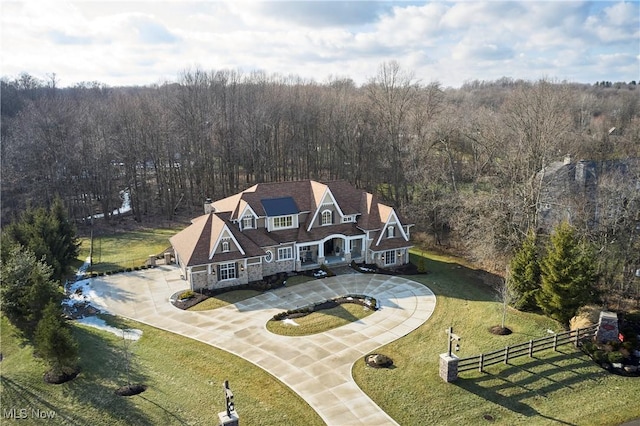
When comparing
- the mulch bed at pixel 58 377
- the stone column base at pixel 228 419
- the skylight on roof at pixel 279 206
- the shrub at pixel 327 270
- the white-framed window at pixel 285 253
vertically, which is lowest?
the mulch bed at pixel 58 377

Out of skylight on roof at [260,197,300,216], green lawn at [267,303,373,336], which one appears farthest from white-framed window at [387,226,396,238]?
green lawn at [267,303,373,336]

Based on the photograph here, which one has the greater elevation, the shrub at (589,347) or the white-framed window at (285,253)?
the white-framed window at (285,253)

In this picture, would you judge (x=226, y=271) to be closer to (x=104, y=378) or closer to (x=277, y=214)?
(x=277, y=214)

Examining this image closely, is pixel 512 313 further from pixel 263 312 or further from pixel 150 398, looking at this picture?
pixel 150 398

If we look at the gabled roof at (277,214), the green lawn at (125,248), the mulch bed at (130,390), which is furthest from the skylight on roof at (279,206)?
the mulch bed at (130,390)

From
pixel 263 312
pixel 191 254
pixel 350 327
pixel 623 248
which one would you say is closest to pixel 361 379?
pixel 350 327

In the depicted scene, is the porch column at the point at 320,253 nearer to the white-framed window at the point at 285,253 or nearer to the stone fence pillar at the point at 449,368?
the white-framed window at the point at 285,253

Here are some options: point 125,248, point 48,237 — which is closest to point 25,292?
point 48,237
